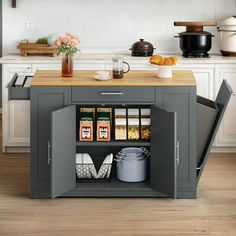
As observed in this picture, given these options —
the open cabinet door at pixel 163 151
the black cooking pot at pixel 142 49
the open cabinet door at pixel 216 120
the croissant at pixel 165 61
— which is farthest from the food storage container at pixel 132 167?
the black cooking pot at pixel 142 49

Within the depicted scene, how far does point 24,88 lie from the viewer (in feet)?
15.0

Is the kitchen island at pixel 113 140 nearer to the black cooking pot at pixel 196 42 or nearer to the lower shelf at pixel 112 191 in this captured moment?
the lower shelf at pixel 112 191

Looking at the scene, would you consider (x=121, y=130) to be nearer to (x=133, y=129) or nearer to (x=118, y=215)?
(x=133, y=129)

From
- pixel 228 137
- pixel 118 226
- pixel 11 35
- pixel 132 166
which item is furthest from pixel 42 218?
pixel 11 35

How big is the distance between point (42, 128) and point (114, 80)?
60 cm

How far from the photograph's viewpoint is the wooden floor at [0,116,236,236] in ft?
13.2

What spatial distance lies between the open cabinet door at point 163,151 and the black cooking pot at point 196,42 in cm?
176

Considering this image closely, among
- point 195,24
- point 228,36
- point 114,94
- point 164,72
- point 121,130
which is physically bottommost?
point 121,130

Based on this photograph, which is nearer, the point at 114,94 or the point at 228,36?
the point at 114,94

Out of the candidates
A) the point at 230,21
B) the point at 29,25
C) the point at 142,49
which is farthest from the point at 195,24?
the point at 29,25

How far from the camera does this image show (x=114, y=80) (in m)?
4.67

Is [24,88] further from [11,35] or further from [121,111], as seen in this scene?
[11,35]

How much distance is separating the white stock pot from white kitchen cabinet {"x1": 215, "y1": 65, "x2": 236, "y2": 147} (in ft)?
0.85

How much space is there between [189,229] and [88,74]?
147 centimetres
